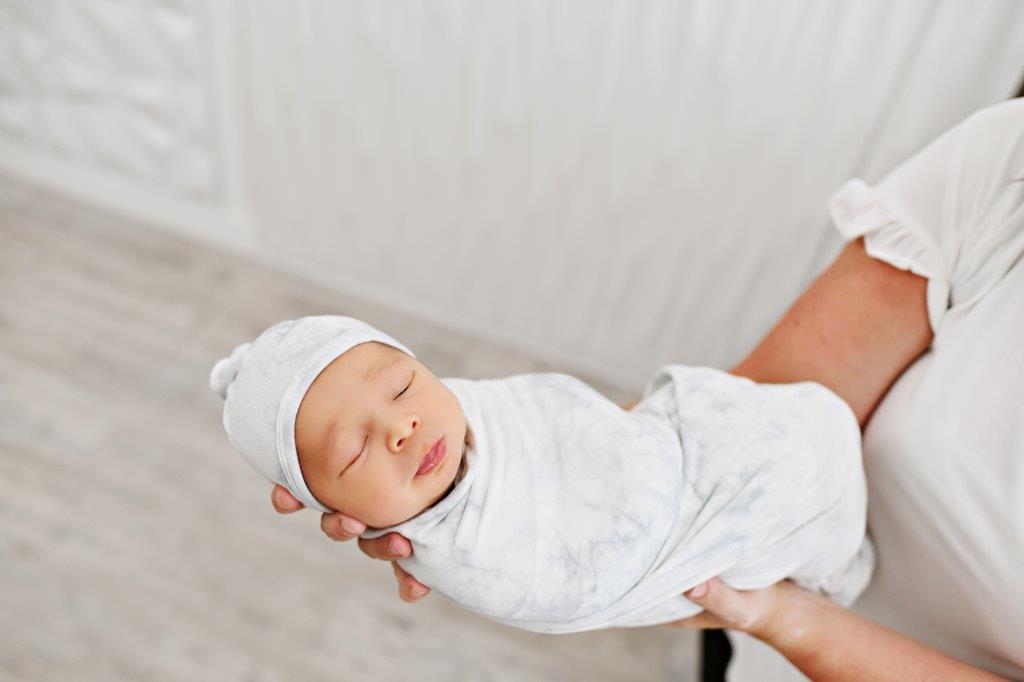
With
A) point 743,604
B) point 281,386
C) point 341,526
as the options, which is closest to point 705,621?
point 743,604

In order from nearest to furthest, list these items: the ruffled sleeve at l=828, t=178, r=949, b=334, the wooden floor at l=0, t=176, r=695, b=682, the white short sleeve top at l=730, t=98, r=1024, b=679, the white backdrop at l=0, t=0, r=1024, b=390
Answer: the white short sleeve top at l=730, t=98, r=1024, b=679 → the ruffled sleeve at l=828, t=178, r=949, b=334 → the white backdrop at l=0, t=0, r=1024, b=390 → the wooden floor at l=0, t=176, r=695, b=682

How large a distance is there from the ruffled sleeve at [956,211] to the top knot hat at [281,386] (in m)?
0.61

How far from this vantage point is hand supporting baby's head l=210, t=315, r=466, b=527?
0.88 m

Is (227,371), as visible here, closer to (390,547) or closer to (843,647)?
(390,547)

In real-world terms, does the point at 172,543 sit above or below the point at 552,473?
below

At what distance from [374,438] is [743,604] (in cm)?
47

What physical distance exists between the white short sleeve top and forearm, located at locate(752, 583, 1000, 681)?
0.22 ft

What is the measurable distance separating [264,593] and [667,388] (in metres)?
1.10

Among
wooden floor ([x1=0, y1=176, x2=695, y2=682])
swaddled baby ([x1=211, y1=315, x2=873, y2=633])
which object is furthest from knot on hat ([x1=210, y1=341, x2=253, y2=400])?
wooden floor ([x1=0, y1=176, x2=695, y2=682])

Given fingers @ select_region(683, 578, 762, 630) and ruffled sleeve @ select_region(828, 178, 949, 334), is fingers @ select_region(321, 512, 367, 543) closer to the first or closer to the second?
fingers @ select_region(683, 578, 762, 630)

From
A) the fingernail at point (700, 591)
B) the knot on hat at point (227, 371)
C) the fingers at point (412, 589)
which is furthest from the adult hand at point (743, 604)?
the knot on hat at point (227, 371)

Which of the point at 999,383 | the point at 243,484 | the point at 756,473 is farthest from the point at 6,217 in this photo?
the point at 999,383

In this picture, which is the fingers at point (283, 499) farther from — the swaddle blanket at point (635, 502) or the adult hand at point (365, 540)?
the swaddle blanket at point (635, 502)

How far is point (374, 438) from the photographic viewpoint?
2.89 feet
